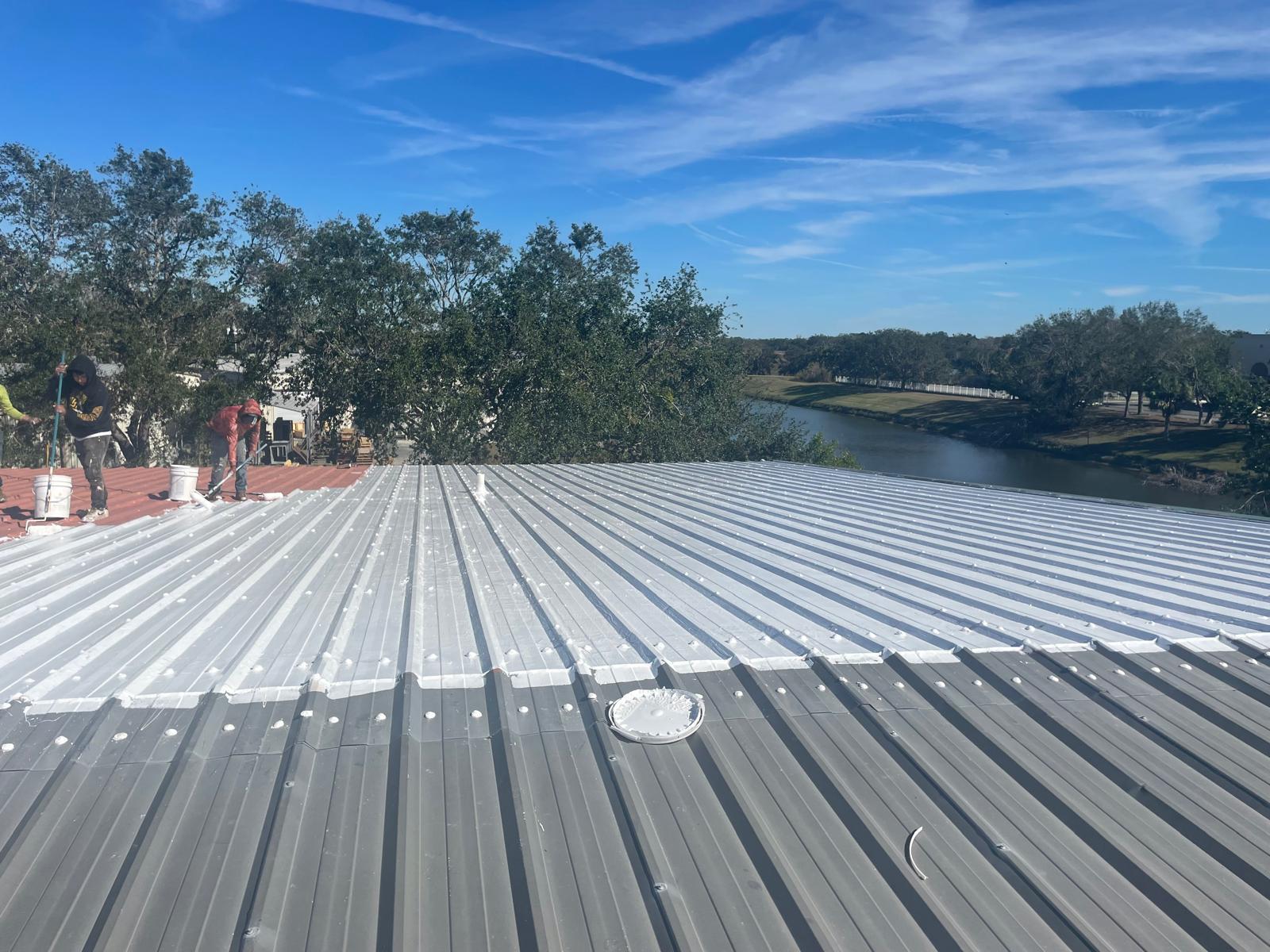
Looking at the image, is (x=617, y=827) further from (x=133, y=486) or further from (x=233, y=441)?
(x=133, y=486)

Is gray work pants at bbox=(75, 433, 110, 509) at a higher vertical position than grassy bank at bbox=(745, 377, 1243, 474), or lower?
higher

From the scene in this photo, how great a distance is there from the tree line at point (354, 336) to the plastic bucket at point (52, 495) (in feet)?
36.6

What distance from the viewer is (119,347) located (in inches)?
918

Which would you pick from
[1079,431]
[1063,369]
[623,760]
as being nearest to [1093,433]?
[1079,431]

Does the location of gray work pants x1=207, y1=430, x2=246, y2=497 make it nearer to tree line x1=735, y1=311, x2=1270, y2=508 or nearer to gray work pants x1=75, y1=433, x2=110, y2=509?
gray work pants x1=75, y1=433, x2=110, y2=509

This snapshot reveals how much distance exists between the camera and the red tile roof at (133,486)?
822 centimetres

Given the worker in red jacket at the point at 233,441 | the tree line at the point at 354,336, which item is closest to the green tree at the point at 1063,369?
the tree line at the point at 354,336

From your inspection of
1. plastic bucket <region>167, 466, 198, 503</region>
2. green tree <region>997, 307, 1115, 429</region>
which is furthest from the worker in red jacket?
green tree <region>997, 307, 1115, 429</region>

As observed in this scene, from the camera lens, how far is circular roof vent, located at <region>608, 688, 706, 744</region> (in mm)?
3111

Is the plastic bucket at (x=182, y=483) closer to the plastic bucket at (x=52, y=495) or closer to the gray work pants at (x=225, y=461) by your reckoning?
the gray work pants at (x=225, y=461)

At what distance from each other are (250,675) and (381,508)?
524 centimetres

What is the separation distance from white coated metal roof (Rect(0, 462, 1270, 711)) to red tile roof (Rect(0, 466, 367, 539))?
1.26 metres

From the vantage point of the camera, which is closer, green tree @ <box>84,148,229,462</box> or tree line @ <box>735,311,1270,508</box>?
green tree @ <box>84,148,229,462</box>

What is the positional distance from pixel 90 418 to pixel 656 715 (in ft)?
23.6
